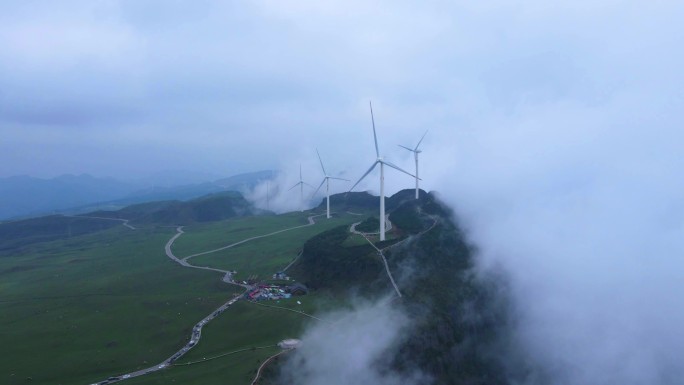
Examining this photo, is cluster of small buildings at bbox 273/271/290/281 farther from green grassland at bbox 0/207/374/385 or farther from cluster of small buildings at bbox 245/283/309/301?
cluster of small buildings at bbox 245/283/309/301

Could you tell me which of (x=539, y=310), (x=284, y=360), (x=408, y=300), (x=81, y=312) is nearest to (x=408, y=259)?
(x=408, y=300)

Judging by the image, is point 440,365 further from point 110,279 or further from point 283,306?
point 110,279

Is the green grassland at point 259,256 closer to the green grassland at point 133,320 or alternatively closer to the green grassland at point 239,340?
the green grassland at point 133,320

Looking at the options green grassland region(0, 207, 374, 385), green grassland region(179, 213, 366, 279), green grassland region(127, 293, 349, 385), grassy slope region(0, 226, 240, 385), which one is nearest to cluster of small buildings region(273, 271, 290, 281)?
green grassland region(179, 213, 366, 279)

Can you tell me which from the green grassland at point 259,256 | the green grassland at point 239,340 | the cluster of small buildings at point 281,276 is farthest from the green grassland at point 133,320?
the cluster of small buildings at point 281,276

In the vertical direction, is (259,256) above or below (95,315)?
above

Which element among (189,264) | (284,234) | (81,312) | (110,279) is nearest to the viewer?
(81,312)

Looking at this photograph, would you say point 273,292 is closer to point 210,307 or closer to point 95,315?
point 210,307

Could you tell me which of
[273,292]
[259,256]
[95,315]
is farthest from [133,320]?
[259,256]
